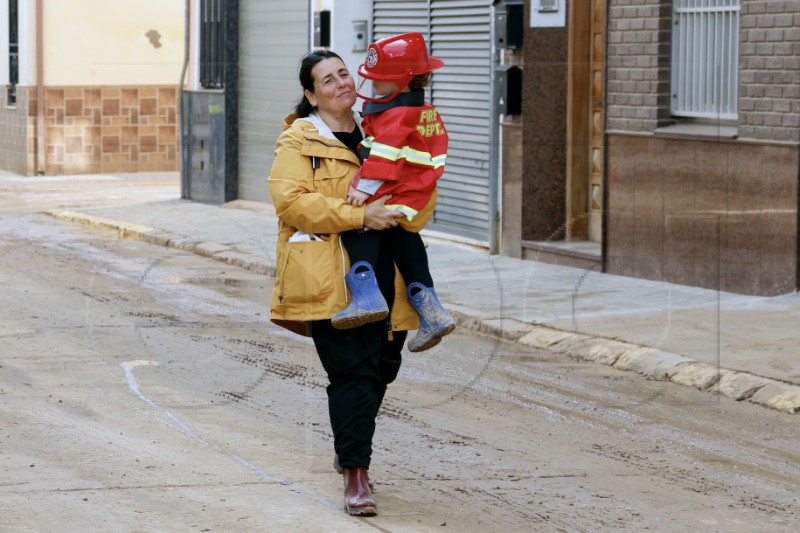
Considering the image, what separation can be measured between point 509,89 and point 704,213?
3.06 meters

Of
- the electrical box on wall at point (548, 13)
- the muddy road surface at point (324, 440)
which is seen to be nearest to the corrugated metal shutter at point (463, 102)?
the electrical box on wall at point (548, 13)

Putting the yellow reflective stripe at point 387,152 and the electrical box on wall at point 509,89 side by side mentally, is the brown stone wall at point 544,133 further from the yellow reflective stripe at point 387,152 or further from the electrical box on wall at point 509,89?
the yellow reflective stripe at point 387,152

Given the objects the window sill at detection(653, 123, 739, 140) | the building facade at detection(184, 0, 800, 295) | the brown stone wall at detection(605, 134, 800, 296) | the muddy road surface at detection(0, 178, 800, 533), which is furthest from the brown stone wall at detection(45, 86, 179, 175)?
the muddy road surface at detection(0, 178, 800, 533)

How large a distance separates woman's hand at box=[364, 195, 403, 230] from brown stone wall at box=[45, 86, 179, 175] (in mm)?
22267

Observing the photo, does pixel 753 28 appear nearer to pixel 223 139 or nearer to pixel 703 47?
pixel 703 47

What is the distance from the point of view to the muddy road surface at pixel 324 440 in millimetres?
6184

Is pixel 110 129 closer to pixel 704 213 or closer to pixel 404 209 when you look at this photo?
pixel 704 213

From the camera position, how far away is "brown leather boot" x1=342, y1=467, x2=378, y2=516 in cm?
609

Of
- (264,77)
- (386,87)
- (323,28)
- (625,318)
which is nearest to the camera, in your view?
(386,87)

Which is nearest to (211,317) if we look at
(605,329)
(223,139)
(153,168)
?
(605,329)

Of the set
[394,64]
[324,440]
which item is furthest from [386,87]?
[324,440]

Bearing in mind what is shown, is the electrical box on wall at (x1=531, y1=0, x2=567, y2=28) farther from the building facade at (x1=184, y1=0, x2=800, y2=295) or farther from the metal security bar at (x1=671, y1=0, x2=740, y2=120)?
the metal security bar at (x1=671, y1=0, x2=740, y2=120)

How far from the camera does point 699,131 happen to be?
13055mm

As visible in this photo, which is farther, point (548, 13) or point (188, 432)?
point (548, 13)
